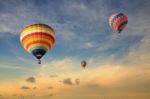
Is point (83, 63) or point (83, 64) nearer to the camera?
point (83, 64)

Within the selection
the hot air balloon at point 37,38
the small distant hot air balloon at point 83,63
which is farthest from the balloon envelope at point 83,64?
the hot air balloon at point 37,38

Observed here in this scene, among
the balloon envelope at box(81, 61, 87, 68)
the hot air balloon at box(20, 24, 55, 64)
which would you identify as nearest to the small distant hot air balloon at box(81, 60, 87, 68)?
the balloon envelope at box(81, 61, 87, 68)

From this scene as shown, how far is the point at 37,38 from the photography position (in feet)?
276

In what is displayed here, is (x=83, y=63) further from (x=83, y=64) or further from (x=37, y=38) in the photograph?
(x=37, y=38)

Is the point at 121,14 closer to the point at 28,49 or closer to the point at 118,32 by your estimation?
the point at 118,32

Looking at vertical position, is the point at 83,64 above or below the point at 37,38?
above

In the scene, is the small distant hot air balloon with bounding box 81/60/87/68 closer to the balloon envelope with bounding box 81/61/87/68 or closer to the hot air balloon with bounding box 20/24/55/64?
the balloon envelope with bounding box 81/61/87/68

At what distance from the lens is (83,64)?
154 m

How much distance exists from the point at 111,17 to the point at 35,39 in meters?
42.5

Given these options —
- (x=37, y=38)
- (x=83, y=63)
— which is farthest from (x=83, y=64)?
(x=37, y=38)

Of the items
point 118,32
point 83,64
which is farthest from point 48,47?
point 83,64

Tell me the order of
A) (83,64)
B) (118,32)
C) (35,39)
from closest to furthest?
(35,39) → (118,32) → (83,64)

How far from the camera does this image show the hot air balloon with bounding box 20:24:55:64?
8400 centimetres

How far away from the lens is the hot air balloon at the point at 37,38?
84.0 meters
